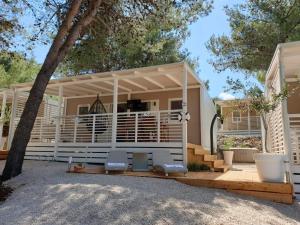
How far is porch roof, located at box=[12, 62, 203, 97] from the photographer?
32.1 ft

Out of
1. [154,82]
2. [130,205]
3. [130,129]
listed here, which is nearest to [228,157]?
[130,129]

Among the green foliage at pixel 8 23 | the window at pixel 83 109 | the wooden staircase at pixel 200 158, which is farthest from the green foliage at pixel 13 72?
the wooden staircase at pixel 200 158

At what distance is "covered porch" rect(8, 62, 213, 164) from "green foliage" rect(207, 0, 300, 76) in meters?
4.61

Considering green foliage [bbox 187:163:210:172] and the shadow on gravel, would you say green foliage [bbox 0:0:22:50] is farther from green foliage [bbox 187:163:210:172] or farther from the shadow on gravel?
green foliage [bbox 187:163:210:172]

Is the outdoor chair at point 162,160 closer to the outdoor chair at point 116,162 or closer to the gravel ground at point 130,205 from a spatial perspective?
the outdoor chair at point 116,162

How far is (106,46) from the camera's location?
36.3ft

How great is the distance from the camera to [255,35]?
1412cm

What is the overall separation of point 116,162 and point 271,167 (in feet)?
14.2

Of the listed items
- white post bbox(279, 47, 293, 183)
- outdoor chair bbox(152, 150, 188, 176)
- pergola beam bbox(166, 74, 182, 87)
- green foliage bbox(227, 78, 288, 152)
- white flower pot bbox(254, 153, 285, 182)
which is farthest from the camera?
pergola beam bbox(166, 74, 182, 87)

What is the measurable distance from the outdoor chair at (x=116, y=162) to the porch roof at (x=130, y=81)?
286cm

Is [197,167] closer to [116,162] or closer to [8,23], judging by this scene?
[116,162]

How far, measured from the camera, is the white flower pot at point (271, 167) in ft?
20.1

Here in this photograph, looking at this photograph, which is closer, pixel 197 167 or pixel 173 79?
pixel 197 167

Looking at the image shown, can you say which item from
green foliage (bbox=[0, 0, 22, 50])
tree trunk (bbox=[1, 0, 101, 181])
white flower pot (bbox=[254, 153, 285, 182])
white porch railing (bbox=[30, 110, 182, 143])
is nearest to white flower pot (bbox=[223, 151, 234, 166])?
white porch railing (bbox=[30, 110, 182, 143])
